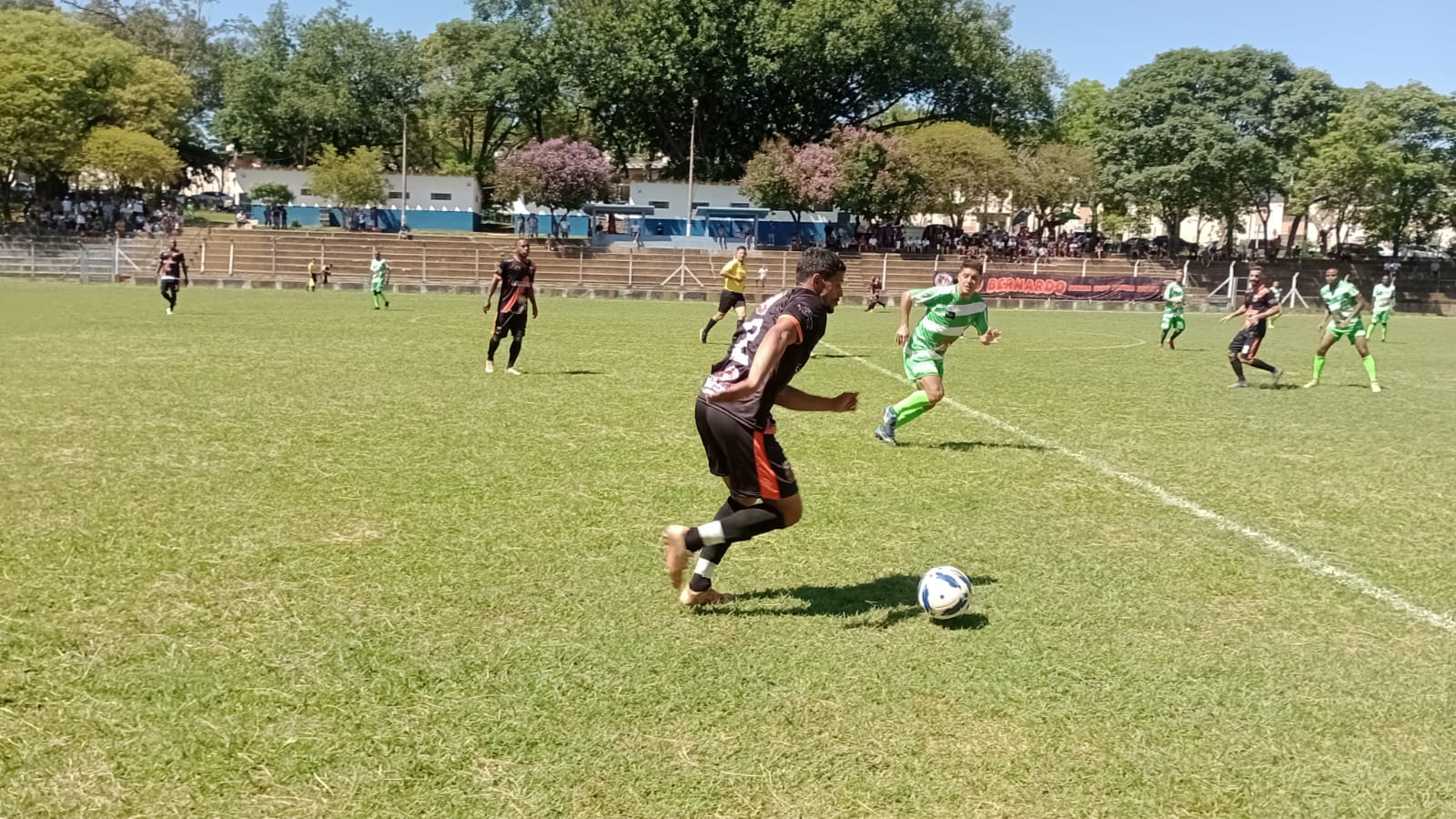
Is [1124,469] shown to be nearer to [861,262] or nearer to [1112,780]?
[1112,780]

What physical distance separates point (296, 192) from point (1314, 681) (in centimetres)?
6703

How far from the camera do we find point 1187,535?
7.56 metres

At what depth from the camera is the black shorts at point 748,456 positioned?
5672 millimetres

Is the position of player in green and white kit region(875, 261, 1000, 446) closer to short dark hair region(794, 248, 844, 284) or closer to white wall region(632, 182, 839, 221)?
short dark hair region(794, 248, 844, 284)

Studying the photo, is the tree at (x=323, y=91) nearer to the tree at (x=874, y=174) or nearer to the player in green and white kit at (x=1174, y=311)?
the tree at (x=874, y=174)

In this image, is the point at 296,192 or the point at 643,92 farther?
the point at 296,192

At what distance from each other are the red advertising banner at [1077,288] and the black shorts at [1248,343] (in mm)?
26921

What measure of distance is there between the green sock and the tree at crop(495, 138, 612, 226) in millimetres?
46525

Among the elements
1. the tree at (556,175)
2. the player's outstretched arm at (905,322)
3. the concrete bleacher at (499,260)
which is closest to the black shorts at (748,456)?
the player's outstretched arm at (905,322)

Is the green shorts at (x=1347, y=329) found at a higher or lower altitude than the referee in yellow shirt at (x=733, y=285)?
lower

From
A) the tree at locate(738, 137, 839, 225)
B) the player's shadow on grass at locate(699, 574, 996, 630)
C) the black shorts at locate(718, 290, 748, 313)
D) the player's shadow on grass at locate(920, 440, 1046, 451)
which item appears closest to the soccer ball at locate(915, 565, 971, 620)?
the player's shadow on grass at locate(699, 574, 996, 630)

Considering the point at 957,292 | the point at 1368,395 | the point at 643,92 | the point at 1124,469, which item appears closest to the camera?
the point at 1124,469

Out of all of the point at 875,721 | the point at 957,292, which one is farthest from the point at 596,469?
the point at 875,721

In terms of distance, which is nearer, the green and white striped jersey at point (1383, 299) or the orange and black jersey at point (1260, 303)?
the orange and black jersey at point (1260, 303)
